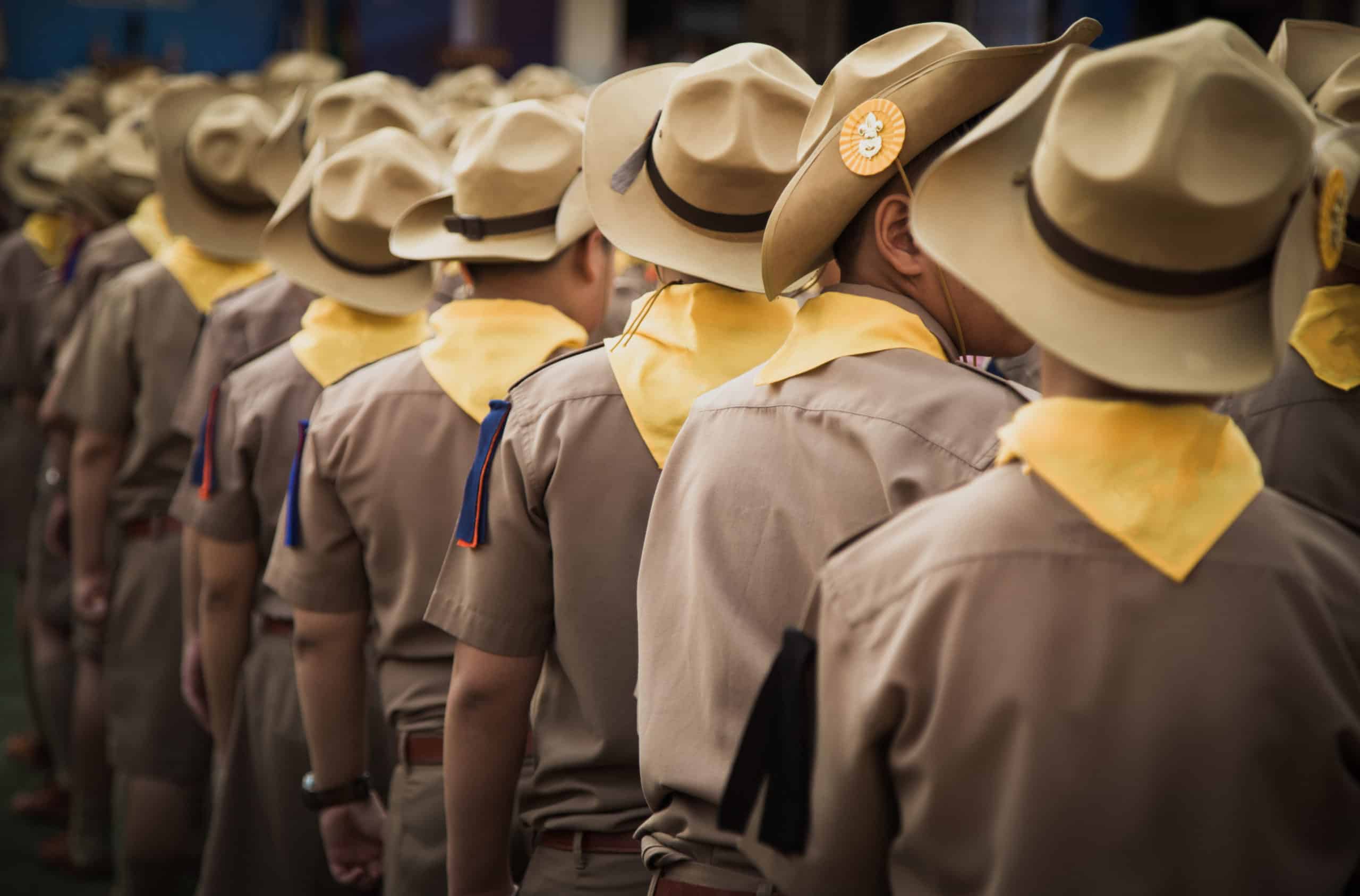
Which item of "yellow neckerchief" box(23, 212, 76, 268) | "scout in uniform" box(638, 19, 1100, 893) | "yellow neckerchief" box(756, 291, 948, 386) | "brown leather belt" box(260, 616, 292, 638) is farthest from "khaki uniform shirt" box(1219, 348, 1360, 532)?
"yellow neckerchief" box(23, 212, 76, 268)

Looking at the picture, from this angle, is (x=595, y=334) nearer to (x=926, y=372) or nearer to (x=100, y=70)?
(x=926, y=372)

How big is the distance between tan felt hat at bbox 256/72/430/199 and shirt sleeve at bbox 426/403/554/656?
211 centimetres

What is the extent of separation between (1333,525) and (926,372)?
429 mm

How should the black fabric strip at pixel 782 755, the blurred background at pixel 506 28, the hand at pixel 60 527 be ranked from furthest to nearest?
the blurred background at pixel 506 28
the hand at pixel 60 527
the black fabric strip at pixel 782 755

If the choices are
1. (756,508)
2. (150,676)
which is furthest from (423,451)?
(150,676)

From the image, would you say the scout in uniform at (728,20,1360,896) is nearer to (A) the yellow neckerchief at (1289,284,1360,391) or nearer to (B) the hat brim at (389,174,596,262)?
(A) the yellow neckerchief at (1289,284,1360,391)

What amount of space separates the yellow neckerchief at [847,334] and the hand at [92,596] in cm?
308

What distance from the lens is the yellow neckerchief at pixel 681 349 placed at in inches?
69.5

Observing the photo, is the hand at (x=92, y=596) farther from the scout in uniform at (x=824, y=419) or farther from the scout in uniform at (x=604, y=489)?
the scout in uniform at (x=824, y=419)

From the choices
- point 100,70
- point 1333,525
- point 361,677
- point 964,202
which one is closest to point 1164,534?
point 1333,525

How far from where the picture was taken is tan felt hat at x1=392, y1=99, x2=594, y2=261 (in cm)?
221

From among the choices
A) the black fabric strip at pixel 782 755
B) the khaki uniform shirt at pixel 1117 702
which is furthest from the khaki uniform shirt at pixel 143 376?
the khaki uniform shirt at pixel 1117 702

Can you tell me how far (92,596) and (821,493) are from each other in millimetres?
3191

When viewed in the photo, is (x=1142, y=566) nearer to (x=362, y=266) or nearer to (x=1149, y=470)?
(x=1149, y=470)
